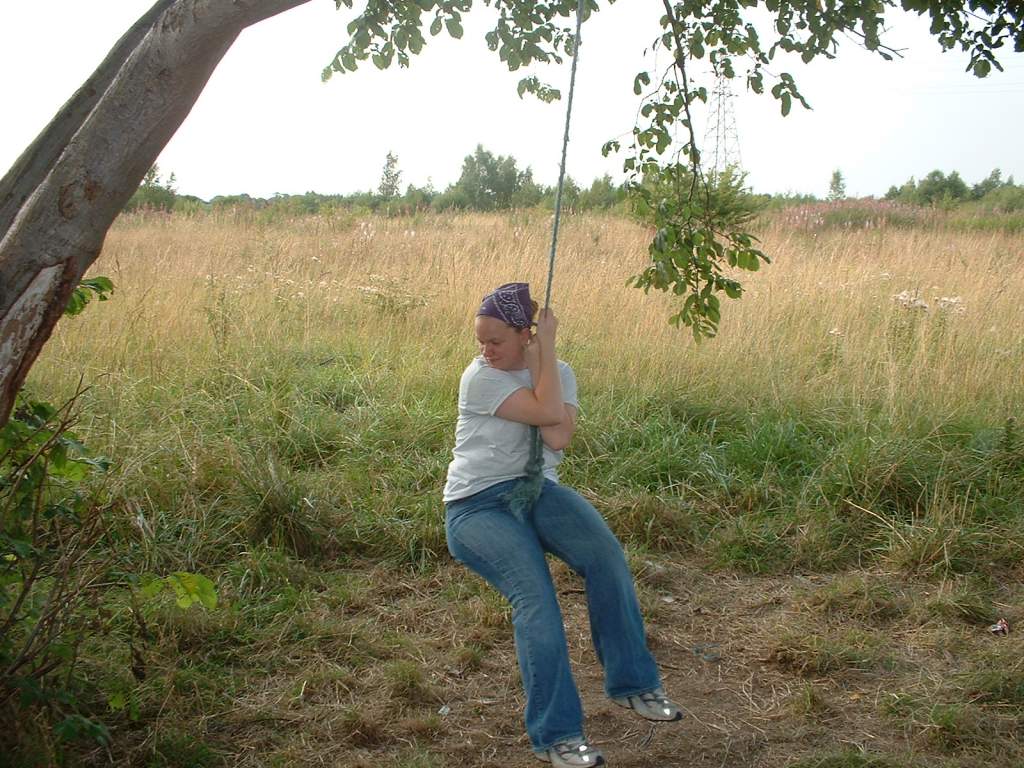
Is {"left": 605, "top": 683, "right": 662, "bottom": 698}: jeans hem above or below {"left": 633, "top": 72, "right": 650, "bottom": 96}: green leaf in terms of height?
below

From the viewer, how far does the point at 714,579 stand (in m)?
4.72

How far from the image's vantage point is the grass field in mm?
3445

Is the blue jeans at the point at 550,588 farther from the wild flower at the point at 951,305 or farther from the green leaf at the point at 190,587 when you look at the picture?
the wild flower at the point at 951,305

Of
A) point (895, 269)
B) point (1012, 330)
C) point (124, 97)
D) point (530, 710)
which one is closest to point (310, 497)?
point (530, 710)

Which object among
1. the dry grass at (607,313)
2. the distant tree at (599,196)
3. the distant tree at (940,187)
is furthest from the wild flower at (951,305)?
the distant tree at (940,187)

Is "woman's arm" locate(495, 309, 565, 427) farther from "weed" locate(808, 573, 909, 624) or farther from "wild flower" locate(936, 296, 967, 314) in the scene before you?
"wild flower" locate(936, 296, 967, 314)

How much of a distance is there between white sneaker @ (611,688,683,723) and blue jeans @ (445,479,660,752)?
0.02 metres

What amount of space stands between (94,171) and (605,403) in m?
4.17

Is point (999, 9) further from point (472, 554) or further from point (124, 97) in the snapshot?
point (124, 97)

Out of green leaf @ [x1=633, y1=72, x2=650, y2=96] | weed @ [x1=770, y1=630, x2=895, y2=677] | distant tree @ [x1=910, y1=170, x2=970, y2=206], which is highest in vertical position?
distant tree @ [x1=910, y1=170, x2=970, y2=206]

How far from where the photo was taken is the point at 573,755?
284cm

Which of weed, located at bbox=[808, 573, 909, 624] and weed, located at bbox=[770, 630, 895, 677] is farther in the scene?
weed, located at bbox=[808, 573, 909, 624]

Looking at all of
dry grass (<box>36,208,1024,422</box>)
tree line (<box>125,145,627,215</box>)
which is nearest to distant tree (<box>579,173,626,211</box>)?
tree line (<box>125,145,627,215</box>)

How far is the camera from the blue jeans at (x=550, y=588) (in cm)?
288
